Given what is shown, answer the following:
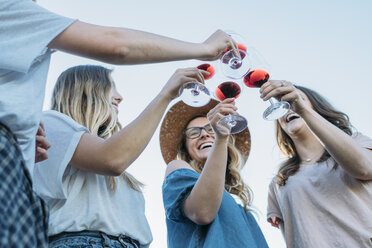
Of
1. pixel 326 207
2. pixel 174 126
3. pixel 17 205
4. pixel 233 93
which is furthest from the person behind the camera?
pixel 174 126

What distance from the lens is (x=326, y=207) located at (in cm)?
286

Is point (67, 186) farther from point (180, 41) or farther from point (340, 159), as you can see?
point (340, 159)

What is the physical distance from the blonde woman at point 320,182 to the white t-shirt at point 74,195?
1344 mm

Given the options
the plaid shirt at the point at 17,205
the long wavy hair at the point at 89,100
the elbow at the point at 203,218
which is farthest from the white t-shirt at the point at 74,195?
the plaid shirt at the point at 17,205

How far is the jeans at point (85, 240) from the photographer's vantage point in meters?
1.76

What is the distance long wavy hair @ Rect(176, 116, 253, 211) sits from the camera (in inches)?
126

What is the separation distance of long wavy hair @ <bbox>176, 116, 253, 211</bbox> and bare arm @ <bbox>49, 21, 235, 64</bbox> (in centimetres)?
167

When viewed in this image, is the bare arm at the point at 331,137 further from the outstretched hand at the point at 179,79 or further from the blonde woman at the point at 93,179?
the blonde woman at the point at 93,179

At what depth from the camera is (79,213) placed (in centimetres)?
190

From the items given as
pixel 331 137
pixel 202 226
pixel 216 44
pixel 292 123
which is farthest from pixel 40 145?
pixel 292 123

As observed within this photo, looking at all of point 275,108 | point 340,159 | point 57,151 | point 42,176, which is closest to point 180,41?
point 57,151

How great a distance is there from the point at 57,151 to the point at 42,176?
0.16 metres

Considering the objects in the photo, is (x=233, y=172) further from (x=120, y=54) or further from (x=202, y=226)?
(x=120, y=54)

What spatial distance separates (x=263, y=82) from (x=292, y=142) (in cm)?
95
